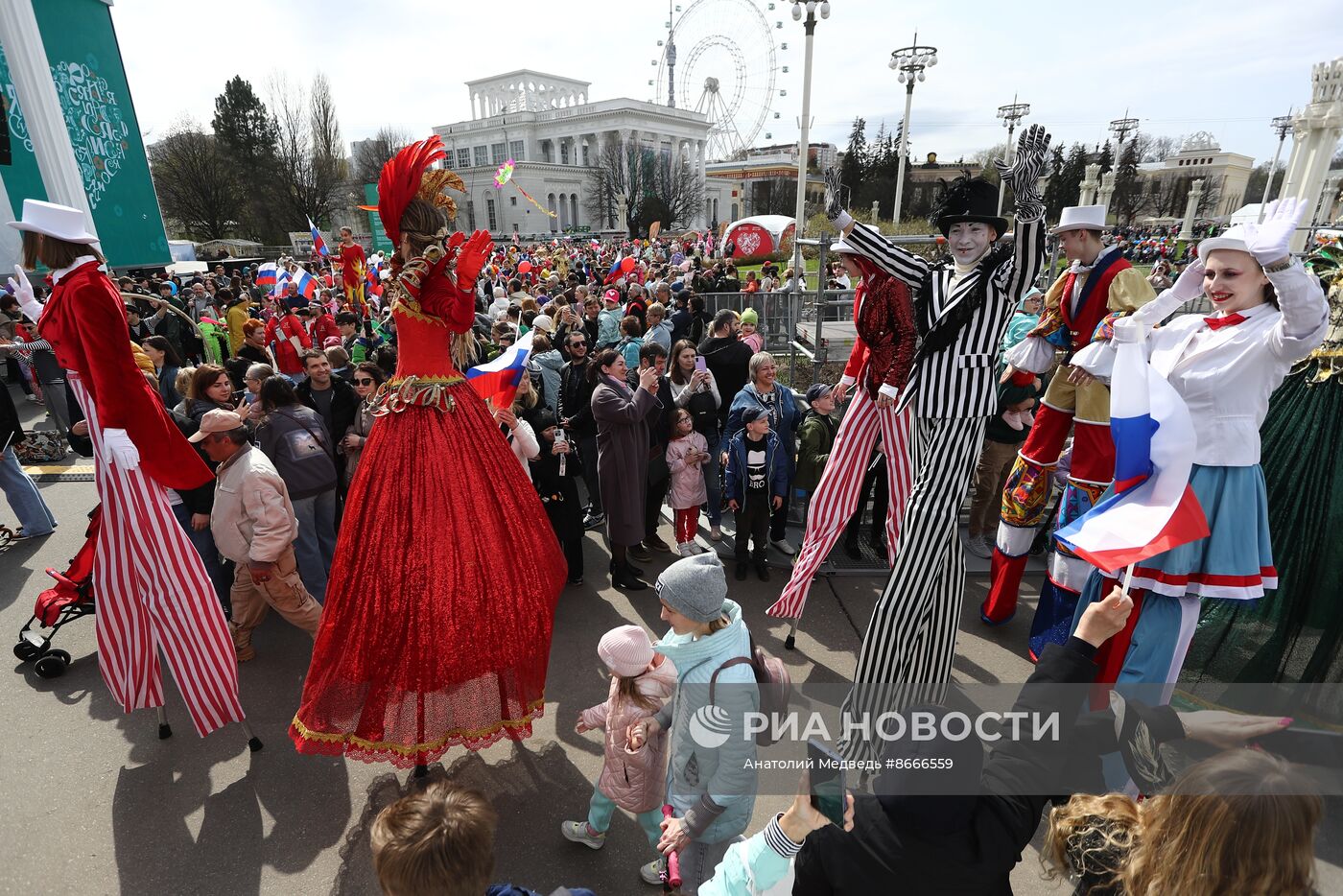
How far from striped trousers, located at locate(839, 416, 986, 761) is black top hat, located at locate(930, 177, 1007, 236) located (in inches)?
35.4

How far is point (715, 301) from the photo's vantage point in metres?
13.1

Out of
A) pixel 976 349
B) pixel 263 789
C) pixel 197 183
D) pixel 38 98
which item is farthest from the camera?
pixel 197 183

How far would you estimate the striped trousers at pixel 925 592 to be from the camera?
3045 millimetres

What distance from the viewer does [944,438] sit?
3.05 meters

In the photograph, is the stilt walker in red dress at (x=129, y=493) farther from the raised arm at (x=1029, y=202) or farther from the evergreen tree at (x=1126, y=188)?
the evergreen tree at (x=1126, y=188)

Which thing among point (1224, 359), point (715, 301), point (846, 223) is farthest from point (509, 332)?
point (715, 301)

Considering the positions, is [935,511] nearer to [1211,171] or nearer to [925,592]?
[925,592]

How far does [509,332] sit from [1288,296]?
5920 millimetres

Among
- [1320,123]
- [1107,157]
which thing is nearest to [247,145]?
[1320,123]

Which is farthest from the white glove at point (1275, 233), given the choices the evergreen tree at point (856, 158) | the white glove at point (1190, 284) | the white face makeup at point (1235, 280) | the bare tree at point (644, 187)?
the bare tree at point (644, 187)

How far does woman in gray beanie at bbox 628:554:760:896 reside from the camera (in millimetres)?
2219

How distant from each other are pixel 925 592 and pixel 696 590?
1328 millimetres

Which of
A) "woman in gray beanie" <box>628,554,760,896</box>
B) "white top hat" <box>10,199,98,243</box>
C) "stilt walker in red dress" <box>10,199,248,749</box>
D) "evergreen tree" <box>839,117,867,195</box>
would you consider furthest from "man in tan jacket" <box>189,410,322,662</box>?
"evergreen tree" <box>839,117,867,195</box>

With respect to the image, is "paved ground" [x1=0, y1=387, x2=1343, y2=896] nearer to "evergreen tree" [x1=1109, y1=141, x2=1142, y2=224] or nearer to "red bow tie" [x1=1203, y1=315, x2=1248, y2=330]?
"red bow tie" [x1=1203, y1=315, x2=1248, y2=330]
